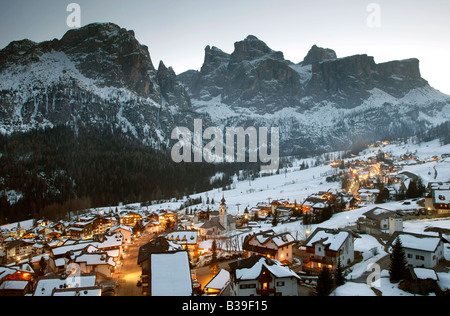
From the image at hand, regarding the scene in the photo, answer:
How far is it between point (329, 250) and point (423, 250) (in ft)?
24.7

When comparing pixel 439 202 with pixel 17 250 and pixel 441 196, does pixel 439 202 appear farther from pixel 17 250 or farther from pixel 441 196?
pixel 17 250

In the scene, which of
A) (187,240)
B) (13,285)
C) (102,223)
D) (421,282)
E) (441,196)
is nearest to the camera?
(421,282)

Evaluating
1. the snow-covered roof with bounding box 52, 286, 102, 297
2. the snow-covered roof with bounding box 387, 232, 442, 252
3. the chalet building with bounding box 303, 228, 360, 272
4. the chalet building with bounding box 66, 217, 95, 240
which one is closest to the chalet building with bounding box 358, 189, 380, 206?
the chalet building with bounding box 303, 228, 360, 272

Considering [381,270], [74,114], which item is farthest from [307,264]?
[74,114]

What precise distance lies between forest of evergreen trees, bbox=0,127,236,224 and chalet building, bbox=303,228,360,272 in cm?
7943

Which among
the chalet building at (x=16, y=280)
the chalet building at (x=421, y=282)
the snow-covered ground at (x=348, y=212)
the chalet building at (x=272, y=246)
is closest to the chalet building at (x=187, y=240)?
the chalet building at (x=272, y=246)

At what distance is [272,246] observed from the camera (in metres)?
32.8

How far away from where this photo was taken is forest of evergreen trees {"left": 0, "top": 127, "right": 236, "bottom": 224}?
97500 millimetres

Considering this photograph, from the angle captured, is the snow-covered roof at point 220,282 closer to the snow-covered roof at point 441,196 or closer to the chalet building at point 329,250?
the chalet building at point 329,250

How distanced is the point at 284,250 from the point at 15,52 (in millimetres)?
207781

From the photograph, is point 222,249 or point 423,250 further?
point 222,249

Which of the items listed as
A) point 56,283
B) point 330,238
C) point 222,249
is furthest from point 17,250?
point 330,238

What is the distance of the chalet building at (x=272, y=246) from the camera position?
3250 cm
